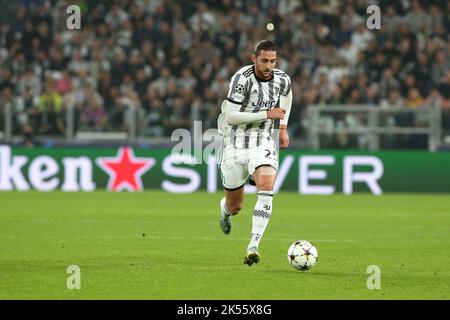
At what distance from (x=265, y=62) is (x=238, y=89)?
454mm

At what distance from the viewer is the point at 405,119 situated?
2580 cm

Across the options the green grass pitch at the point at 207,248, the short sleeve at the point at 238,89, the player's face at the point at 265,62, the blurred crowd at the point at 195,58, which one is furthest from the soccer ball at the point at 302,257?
the blurred crowd at the point at 195,58

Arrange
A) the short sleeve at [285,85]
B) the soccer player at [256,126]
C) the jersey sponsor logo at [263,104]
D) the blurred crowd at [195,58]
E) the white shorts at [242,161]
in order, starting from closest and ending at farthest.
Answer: the soccer player at [256,126]
the white shorts at [242,161]
the jersey sponsor logo at [263,104]
the short sleeve at [285,85]
the blurred crowd at [195,58]

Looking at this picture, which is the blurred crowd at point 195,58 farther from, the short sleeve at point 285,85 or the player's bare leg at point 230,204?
the short sleeve at point 285,85

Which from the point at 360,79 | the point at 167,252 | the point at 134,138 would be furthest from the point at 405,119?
the point at 167,252

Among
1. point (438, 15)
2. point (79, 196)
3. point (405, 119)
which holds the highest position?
point (438, 15)

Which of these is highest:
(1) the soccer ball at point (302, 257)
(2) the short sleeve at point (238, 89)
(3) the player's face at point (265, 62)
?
(3) the player's face at point (265, 62)

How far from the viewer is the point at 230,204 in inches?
516

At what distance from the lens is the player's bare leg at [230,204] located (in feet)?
42.2

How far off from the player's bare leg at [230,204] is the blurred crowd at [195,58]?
483 inches

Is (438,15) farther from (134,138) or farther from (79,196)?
(79,196)

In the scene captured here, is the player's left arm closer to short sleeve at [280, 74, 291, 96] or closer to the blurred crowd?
short sleeve at [280, 74, 291, 96]

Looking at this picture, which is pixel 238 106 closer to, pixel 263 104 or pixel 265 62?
pixel 263 104

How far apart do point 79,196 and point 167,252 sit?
35.4 ft
